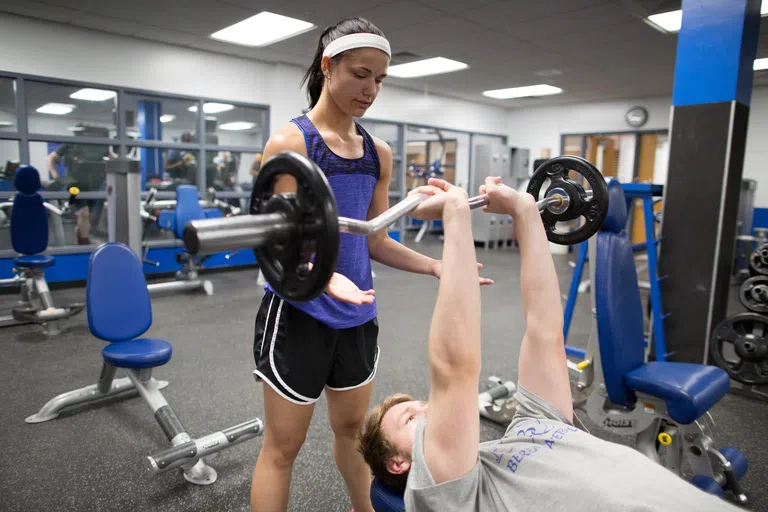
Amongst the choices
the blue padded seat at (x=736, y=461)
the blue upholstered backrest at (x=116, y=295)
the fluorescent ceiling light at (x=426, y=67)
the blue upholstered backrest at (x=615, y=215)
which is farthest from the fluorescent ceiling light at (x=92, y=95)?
the blue padded seat at (x=736, y=461)

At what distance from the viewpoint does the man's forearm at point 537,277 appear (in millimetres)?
911

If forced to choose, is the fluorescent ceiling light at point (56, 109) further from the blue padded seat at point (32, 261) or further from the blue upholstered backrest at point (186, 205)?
the blue padded seat at point (32, 261)

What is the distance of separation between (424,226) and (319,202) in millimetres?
7819

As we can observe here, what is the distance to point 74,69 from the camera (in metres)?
4.81

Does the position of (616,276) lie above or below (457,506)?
above

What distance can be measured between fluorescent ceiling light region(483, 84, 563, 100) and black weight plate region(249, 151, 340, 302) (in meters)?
7.46

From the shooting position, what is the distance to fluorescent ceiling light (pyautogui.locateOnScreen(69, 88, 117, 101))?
5405 millimetres

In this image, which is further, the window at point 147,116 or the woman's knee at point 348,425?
the window at point 147,116

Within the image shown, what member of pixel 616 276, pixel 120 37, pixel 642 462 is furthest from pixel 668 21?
pixel 120 37

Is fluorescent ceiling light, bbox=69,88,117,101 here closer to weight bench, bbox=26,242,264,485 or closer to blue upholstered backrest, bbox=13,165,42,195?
blue upholstered backrest, bbox=13,165,42,195

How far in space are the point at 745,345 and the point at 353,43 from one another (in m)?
2.56

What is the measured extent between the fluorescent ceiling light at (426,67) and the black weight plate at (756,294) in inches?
162

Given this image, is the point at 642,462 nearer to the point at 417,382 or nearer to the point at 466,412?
the point at 466,412

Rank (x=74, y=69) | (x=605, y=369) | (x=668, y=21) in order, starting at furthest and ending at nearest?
(x=74, y=69)
(x=668, y=21)
(x=605, y=369)
